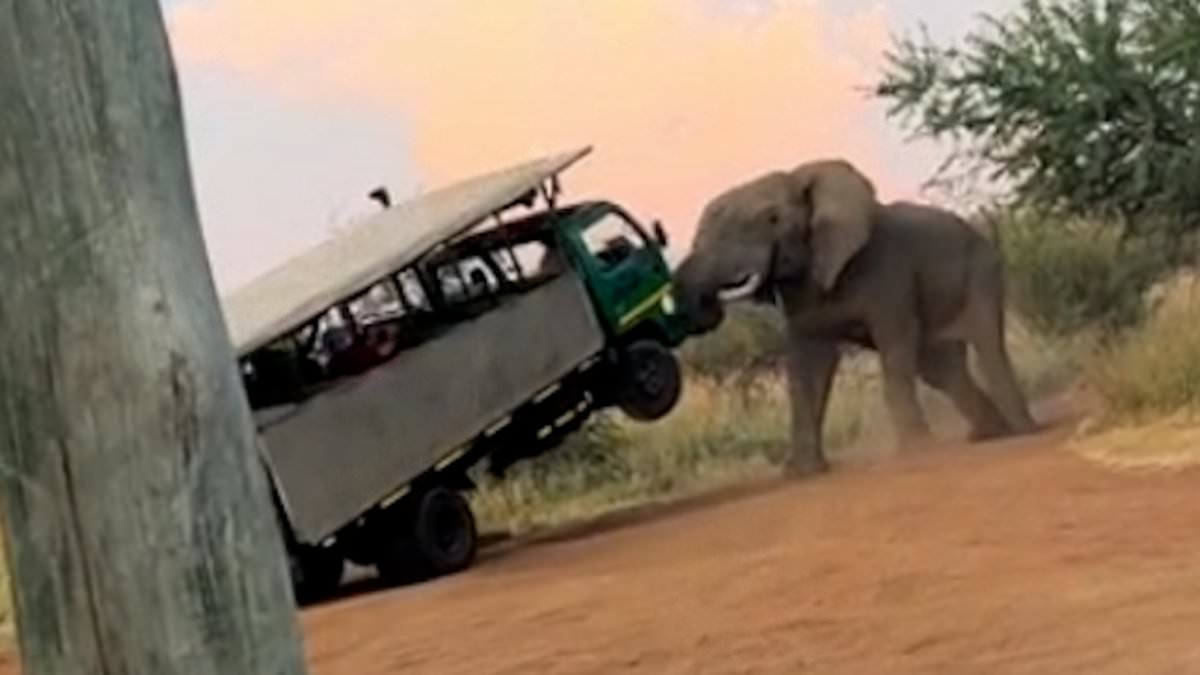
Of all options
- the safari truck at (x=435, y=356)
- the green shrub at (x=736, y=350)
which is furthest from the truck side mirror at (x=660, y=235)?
the green shrub at (x=736, y=350)

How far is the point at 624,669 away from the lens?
963cm

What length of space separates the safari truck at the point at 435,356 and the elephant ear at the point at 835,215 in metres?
1.56

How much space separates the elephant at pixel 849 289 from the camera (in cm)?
1883

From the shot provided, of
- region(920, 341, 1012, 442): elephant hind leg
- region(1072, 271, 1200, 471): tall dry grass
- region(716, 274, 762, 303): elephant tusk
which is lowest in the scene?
region(1072, 271, 1200, 471): tall dry grass

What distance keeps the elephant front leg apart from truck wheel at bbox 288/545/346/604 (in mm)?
3772

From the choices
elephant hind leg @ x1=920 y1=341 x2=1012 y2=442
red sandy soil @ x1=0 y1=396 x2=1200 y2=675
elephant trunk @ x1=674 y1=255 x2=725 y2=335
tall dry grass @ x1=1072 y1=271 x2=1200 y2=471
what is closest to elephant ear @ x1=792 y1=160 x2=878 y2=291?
elephant trunk @ x1=674 y1=255 x2=725 y2=335

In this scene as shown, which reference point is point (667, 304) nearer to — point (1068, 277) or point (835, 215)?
point (835, 215)

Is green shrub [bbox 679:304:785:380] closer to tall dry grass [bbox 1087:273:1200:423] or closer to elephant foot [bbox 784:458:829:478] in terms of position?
elephant foot [bbox 784:458:829:478]

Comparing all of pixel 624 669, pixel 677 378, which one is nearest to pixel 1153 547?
pixel 624 669

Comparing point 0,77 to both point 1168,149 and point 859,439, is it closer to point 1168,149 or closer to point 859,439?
point 1168,149

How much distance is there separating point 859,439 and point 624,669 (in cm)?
1247

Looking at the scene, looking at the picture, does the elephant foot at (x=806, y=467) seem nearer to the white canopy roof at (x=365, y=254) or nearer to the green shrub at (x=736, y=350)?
the white canopy roof at (x=365, y=254)

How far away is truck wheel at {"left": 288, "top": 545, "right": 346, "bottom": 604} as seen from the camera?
15.3 m

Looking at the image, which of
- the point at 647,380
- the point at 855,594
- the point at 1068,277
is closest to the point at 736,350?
the point at 1068,277
